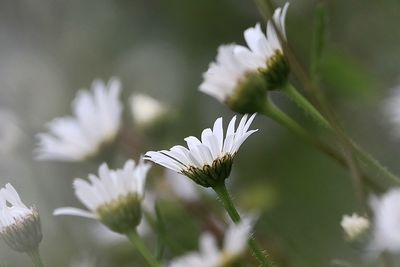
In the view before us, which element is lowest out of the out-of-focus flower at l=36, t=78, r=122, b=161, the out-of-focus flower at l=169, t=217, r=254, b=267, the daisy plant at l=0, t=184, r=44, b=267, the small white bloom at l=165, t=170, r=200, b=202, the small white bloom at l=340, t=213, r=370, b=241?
the out-of-focus flower at l=169, t=217, r=254, b=267

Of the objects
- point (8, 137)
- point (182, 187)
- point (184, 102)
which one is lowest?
point (182, 187)

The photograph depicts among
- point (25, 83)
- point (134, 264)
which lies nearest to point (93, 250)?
point (134, 264)

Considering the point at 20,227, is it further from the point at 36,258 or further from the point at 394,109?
the point at 394,109

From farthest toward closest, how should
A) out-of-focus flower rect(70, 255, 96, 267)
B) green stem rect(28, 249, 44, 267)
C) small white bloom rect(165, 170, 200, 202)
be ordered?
small white bloom rect(165, 170, 200, 202), out-of-focus flower rect(70, 255, 96, 267), green stem rect(28, 249, 44, 267)

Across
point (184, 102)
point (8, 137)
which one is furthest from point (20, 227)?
point (184, 102)

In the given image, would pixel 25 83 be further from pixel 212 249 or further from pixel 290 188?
pixel 212 249

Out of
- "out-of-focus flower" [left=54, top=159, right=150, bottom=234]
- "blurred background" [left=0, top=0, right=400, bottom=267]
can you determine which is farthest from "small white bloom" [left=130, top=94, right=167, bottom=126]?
"out-of-focus flower" [left=54, top=159, right=150, bottom=234]

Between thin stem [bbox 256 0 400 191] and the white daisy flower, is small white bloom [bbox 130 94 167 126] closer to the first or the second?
the white daisy flower
